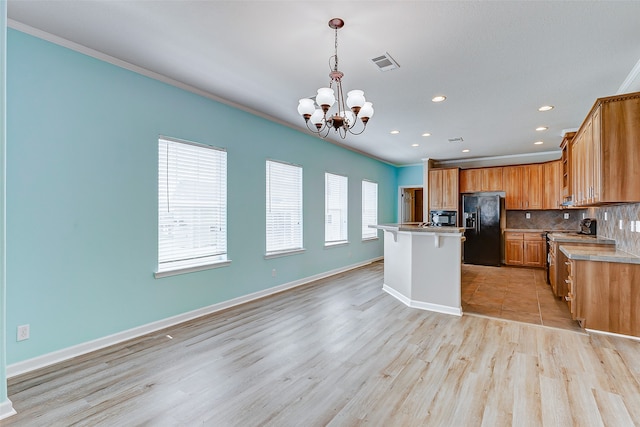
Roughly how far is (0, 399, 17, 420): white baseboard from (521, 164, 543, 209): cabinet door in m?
8.86

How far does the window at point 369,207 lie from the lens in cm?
766

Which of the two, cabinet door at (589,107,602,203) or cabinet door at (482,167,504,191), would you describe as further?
cabinet door at (482,167,504,191)

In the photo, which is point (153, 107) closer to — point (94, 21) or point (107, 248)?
point (94, 21)

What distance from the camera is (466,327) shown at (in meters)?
3.53

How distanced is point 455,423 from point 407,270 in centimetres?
260

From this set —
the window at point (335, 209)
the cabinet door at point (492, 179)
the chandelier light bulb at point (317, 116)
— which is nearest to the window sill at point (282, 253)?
the window at point (335, 209)

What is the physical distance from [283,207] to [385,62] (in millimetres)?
2862

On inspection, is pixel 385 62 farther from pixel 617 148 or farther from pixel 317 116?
pixel 617 148

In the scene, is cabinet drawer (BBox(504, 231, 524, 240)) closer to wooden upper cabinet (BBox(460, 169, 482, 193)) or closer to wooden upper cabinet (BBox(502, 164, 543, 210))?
wooden upper cabinet (BBox(502, 164, 543, 210))

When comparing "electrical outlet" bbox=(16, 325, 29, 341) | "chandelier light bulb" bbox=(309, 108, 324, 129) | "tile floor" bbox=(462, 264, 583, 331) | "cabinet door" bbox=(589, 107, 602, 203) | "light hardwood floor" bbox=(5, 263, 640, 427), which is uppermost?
"chandelier light bulb" bbox=(309, 108, 324, 129)

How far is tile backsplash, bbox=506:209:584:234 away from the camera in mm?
7202

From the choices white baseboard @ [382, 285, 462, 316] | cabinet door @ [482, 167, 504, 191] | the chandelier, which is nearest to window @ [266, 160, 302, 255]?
white baseboard @ [382, 285, 462, 316]

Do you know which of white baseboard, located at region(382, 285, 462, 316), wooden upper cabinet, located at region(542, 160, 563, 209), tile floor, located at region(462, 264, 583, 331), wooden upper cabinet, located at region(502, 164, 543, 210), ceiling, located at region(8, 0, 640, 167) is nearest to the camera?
ceiling, located at region(8, 0, 640, 167)

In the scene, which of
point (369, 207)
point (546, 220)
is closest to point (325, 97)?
point (369, 207)
